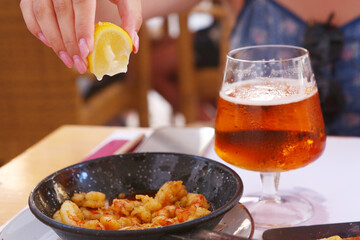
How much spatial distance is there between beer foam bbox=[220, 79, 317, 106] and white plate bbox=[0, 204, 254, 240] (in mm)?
180

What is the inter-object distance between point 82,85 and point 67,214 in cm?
231

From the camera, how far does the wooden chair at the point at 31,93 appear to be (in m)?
2.69

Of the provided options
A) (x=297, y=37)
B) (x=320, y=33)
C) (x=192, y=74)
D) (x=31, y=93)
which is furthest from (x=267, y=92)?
(x=192, y=74)

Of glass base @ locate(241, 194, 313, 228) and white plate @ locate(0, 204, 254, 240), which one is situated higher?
white plate @ locate(0, 204, 254, 240)

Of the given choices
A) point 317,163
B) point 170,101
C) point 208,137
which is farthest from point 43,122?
point 317,163

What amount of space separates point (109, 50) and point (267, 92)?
279 mm

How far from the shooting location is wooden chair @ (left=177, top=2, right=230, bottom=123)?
10.0 feet

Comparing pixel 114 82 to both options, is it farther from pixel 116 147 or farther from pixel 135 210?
pixel 135 210

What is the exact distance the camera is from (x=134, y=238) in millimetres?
646

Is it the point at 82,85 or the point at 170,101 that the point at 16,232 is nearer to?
A: the point at 82,85

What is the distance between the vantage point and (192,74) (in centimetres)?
326

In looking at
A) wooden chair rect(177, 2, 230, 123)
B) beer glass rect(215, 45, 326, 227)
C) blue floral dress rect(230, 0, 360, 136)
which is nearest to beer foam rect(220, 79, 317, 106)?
beer glass rect(215, 45, 326, 227)

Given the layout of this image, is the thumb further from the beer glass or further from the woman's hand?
the beer glass

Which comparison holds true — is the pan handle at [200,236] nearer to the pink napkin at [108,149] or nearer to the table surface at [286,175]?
the table surface at [286,175]
